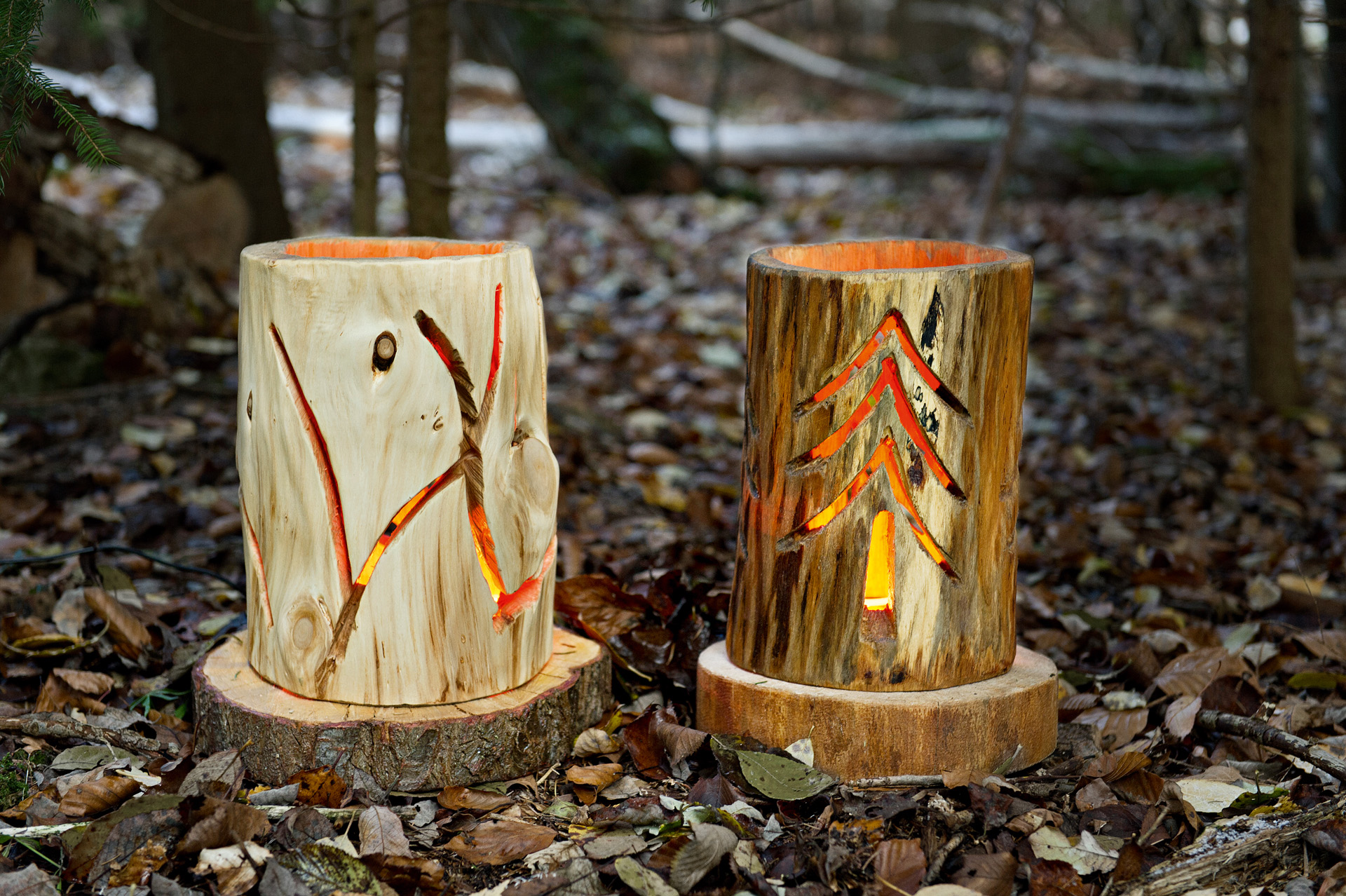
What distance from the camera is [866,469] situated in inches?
84.7

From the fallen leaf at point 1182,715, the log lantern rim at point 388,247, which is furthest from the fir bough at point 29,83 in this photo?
the fallen leaf at point 1182,715

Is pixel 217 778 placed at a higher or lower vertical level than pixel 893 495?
lower

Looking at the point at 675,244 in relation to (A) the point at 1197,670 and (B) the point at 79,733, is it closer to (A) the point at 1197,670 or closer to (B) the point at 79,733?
(A) the point at 1197,670

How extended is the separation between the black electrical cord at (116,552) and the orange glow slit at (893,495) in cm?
163

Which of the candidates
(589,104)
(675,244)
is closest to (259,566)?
(675,244)

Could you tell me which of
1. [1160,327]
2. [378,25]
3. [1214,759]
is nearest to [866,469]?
[1214,759]

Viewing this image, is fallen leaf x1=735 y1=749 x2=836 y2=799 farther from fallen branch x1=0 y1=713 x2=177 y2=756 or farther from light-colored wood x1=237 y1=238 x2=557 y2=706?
fallen branch x1=0 y1=713 x2=177 y2=756

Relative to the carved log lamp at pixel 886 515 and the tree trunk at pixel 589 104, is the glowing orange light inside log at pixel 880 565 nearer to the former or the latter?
the carved log lamp at pixel 886 515

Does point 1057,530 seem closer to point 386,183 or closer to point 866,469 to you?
point 866,469

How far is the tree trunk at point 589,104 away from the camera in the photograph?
852 centimetres

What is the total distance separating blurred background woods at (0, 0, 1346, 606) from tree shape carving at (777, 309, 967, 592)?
3.42 feet

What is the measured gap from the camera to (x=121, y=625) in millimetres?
2678

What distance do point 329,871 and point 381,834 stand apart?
0.39 ft

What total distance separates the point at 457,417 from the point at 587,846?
30.9 inches
